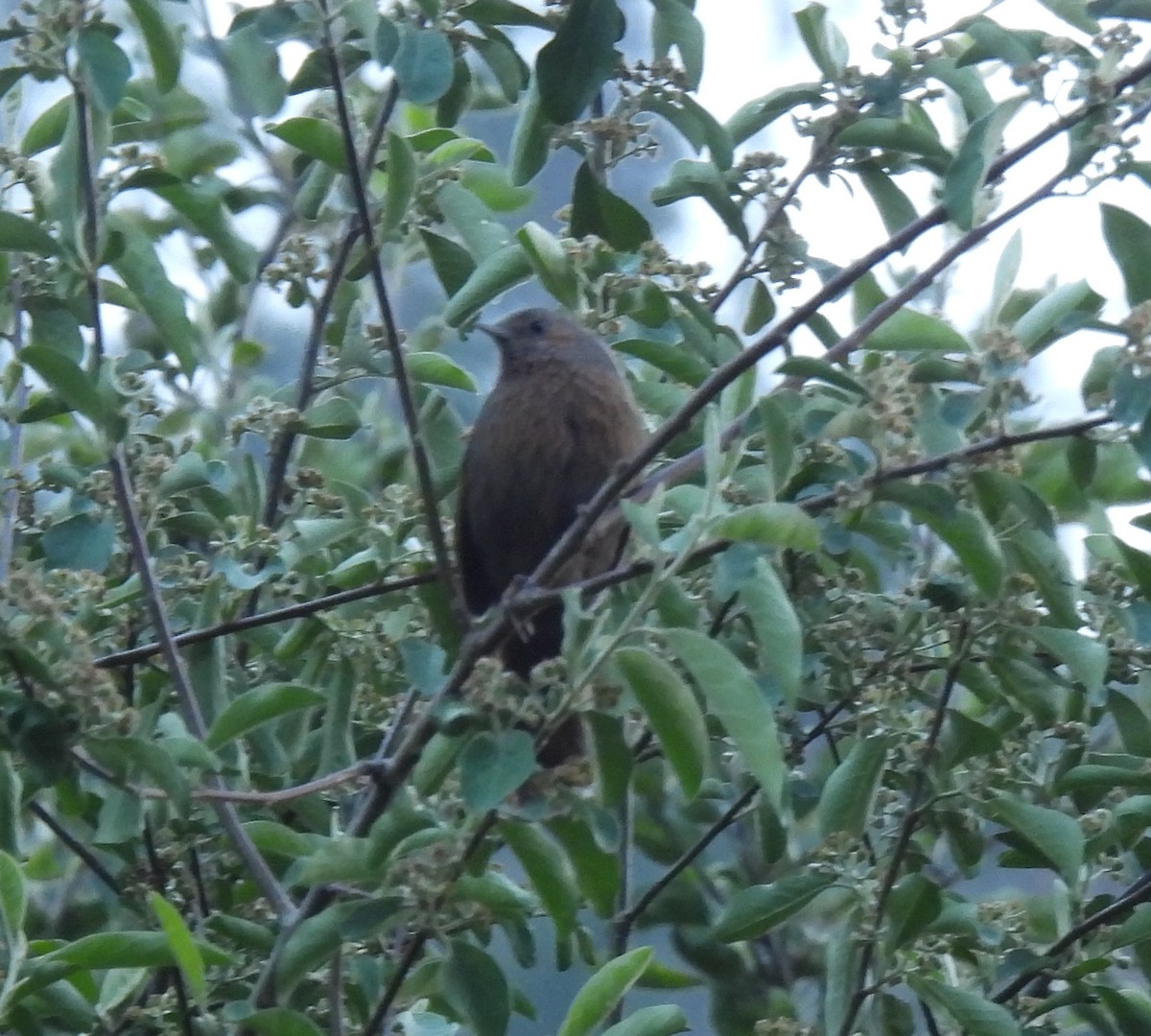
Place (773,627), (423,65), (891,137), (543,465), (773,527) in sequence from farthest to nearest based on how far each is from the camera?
(543,465), (891,137), (423,65), (773,627), (773,527)

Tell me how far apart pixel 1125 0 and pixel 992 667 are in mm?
897

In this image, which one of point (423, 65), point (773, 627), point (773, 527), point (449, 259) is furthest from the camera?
point (449, 259)

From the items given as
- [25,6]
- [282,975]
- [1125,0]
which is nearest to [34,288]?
[25,6]

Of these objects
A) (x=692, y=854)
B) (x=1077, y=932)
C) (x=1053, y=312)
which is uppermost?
(x=1053, y=312)

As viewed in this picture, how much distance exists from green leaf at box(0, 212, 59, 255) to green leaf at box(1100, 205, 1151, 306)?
1.36 metres

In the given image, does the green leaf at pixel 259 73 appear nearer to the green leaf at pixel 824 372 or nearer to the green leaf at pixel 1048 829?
the green leaf at pixel 824 372

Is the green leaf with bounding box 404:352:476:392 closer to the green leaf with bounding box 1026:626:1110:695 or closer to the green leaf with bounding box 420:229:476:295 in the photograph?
the green leaf with bounding box 420:229:476:295

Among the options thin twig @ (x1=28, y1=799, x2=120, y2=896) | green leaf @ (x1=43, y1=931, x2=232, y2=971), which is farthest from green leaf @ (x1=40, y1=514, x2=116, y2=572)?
green leaf @ (x1=43, y1=931, x2=232, y2=971)

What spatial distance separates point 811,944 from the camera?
3.63 metres

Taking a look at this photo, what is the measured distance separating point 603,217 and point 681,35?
307 millimetres

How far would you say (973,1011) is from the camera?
2.27m

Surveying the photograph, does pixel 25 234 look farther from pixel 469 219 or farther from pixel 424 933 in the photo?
pixel 424 933

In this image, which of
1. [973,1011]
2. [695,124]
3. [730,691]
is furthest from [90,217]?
[973,1011]

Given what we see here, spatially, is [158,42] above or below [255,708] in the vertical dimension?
above
